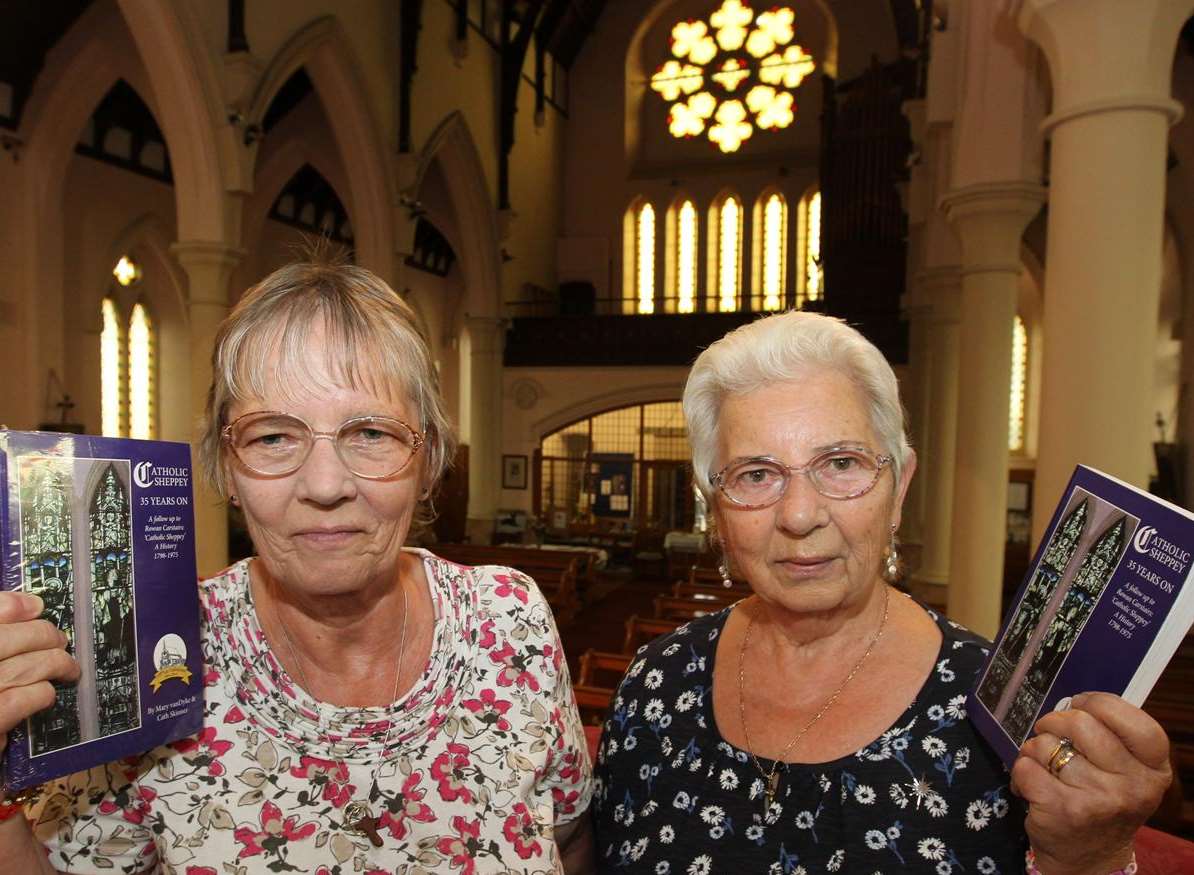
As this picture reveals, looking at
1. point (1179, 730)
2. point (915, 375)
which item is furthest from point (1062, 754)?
point (915, 375)

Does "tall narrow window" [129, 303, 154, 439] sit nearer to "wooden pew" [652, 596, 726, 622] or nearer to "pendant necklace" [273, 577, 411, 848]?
"wooden pew" [652, 596, 726, 622]

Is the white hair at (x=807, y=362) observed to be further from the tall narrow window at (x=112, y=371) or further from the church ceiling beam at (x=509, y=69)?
the church ceiling beam at (x=509, y=69)

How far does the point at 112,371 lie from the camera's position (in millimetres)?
13211

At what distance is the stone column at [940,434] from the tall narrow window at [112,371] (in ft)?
41.3

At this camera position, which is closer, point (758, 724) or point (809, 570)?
point (809, 570)

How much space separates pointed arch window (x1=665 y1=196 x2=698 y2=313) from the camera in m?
18.5

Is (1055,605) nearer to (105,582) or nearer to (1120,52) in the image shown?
(105,582)

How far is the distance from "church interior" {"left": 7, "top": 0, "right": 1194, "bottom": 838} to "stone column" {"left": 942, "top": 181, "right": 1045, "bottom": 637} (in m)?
0.03

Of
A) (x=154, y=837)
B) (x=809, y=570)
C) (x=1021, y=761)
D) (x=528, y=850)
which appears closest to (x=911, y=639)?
(x=809, y=570)

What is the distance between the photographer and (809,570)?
1469 millimetres

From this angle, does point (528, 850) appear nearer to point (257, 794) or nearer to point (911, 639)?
point (257, 794)

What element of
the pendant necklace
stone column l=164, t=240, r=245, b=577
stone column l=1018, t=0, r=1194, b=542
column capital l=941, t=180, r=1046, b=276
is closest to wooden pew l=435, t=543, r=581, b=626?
stone column l=164, t=240, r=245, b=577

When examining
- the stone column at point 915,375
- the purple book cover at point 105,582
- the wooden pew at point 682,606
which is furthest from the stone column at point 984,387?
the purple book cover at point 105,582

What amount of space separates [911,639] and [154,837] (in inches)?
56.7
